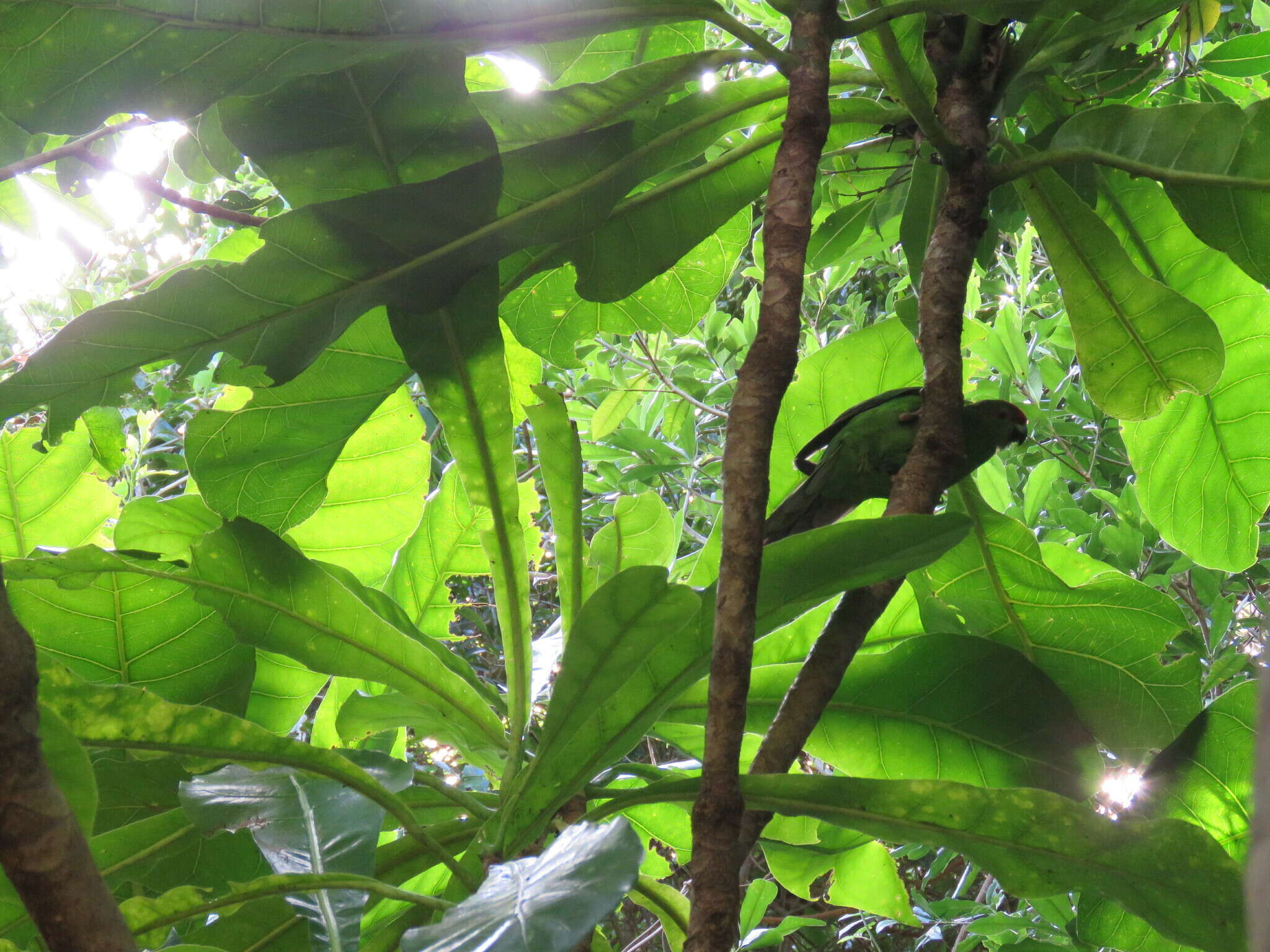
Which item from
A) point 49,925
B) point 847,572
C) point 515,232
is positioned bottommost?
point 49,925

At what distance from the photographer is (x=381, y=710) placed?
1.12m

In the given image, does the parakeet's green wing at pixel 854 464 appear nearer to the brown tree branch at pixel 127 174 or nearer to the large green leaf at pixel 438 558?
the large green leaf at pixel 438 558

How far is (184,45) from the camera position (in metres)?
0.88

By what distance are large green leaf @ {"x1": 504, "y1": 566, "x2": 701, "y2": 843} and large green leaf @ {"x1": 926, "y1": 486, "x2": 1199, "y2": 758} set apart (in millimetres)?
463

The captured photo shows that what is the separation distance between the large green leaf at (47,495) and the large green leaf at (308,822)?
50 centimetres

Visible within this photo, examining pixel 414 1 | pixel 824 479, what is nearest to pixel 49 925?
pixel 414 1

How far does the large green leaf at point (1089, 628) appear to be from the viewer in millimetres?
1115

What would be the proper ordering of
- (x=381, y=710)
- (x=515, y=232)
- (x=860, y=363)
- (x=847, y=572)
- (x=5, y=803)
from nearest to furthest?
1. (x=5, y=803)
2. (x=847, y=572)
3. (x=515, y=232)
4. (x=381, y=710)
5. (x=860, y=363)

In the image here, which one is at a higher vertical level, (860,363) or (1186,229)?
(1186,229)

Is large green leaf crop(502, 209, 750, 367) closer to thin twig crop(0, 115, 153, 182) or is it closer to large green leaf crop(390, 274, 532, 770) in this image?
large green leaf crop(390, 274, 532, 770)

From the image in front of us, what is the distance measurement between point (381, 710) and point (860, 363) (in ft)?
2.46

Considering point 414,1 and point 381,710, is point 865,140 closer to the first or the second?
point 414,1

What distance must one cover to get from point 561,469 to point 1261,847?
863 mm

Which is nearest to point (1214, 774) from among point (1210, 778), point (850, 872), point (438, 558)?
point (1210, 778)
